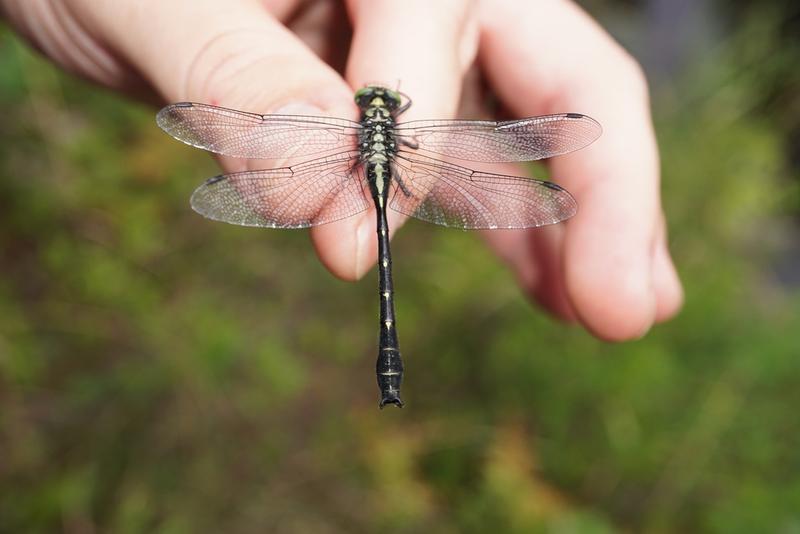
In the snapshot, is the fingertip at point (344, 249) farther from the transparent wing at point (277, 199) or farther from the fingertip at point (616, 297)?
the fingertip at point (616, 297)

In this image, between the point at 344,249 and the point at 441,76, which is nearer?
the point at 344,249

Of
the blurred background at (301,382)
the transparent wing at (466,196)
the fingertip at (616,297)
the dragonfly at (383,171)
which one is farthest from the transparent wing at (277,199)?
the blurred background at (301,382)

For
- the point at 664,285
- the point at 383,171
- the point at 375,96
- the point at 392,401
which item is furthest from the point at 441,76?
the point at 664,285

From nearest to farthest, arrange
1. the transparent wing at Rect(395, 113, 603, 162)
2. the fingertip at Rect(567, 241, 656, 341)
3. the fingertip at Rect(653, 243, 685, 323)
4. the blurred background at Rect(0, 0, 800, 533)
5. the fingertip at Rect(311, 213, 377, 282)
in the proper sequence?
1. the fingertip at Rect(311, 213, 377, 282)
2. the transparent wing at Rect(395, 113, 603, 162)
3. the fingertip at Rect(567, 241, 656, 341)
4. the fingertip at Rect(653, 243, 685, 323)
5. the blurred background at Rect(0, 0, 800, 533)

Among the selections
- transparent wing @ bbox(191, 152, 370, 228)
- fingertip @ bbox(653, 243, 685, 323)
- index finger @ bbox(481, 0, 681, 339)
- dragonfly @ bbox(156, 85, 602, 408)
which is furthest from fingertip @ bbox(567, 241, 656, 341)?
transparent wing @ bbox(191, 152, 370, 228)

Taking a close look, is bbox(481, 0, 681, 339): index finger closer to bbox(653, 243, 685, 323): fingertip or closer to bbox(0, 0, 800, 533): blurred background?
bbox(653, 243, 685, 323): fingertip

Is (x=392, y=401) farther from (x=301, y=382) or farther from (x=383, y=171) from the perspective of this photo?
(x=301, y=382)
